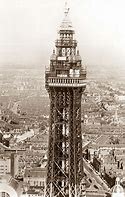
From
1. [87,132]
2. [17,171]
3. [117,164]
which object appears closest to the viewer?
[17,171]

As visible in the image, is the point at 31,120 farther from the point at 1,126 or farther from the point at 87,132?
the point at 87,132

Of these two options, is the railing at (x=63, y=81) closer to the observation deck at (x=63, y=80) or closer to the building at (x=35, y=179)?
the observation deck at (x=63, y=80)

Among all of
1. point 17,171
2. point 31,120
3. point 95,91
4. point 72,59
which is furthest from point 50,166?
point 31,120

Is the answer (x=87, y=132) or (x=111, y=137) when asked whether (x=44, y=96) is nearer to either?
(x=87, y=132)

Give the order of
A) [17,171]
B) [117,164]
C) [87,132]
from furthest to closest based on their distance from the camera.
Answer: [87,132] → [117,164] → [17,171]

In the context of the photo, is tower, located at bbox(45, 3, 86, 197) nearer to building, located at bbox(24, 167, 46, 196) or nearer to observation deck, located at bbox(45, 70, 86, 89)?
observation deck, located at bbox(45, 70, 86, 89)

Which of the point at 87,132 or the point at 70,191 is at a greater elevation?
the point at 87,132

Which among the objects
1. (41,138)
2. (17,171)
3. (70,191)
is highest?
(41,138)

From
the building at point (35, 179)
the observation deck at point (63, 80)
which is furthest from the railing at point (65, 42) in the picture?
the building at point (35, 179)

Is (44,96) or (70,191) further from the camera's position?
(44,96)
